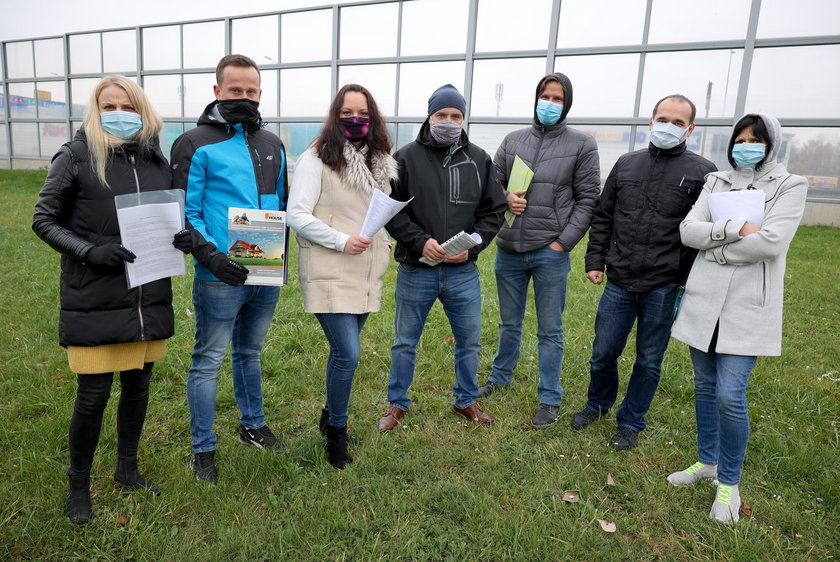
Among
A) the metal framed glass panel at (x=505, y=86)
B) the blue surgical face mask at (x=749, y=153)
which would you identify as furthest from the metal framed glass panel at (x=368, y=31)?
the blue surgical face mask at (x=749, y=153)

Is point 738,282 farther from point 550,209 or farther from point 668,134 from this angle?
point 550,209

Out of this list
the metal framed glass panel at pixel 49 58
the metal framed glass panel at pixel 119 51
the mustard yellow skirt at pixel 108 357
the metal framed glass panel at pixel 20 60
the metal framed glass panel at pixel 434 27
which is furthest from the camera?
the metal framed glass panel at pixel 20 60

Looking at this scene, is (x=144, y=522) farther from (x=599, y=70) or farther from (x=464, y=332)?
(x=599, y=70)

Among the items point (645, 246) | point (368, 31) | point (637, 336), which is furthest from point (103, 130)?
point (368, 31)

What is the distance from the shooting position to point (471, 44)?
15.2 m

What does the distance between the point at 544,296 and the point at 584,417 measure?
2.89 ft

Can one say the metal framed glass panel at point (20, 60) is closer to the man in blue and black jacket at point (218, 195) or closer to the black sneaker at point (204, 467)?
the man in blue and black jacket at point (218, 195)

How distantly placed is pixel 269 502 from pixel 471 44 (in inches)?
585

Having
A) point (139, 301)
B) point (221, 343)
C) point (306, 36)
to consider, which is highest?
point (306, 36)

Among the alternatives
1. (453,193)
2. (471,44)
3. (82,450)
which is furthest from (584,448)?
(471,44)

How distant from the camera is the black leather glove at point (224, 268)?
2.62 meters

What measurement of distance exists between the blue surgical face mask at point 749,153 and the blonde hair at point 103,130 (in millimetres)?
2933

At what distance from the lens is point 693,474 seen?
308 centimetres

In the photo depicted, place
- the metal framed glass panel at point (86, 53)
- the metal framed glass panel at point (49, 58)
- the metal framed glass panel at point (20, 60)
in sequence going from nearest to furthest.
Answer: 1. the metal framed glass panel at point (86, 53)
2. the metal framed glass panel at point (49, 58)
3. the metal framed glass panel at point (20, 60)
